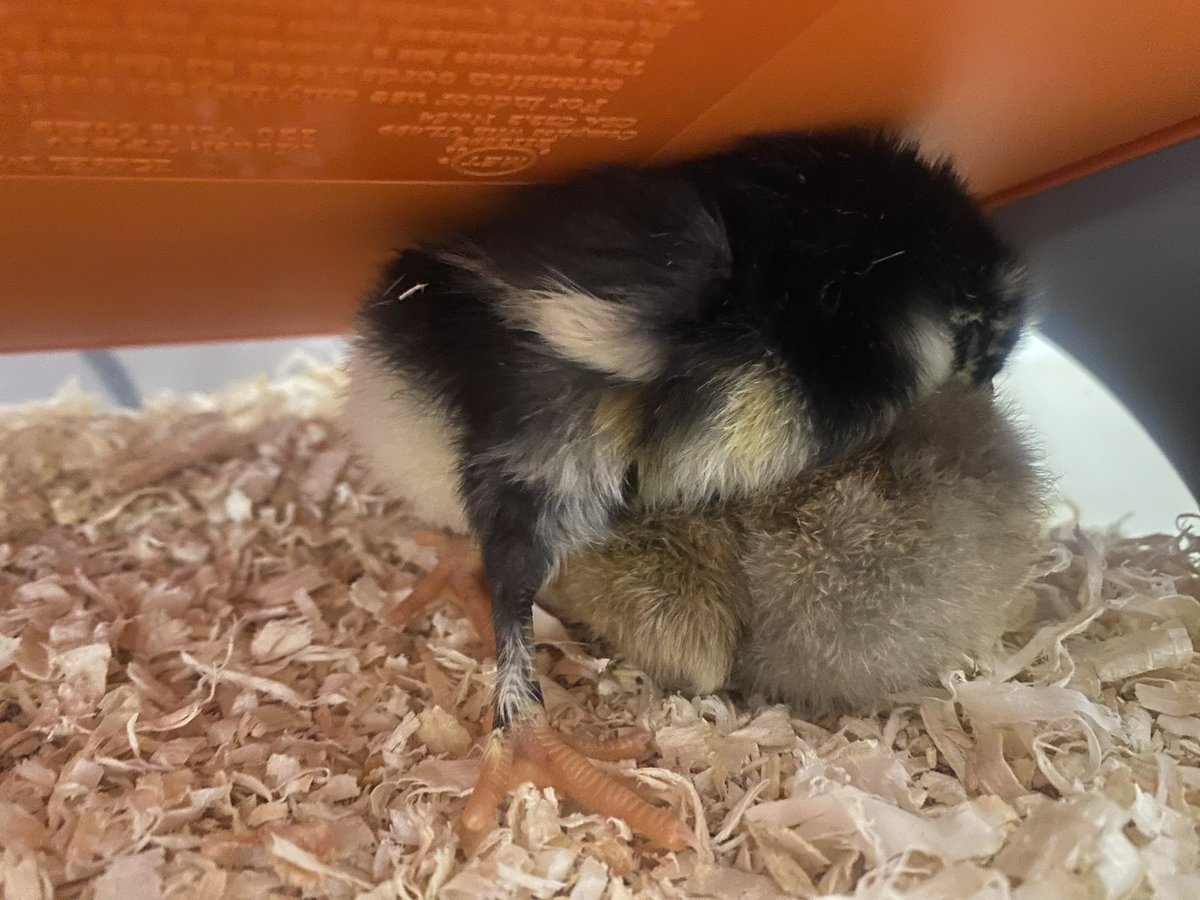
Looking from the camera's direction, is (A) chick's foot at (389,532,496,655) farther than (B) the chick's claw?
Yes

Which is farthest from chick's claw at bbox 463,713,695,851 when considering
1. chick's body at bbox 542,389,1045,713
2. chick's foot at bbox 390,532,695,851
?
chick's body at bbox 542,389,1045,713

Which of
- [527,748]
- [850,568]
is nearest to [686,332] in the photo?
[850,568]

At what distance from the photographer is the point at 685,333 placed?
776 millimetres

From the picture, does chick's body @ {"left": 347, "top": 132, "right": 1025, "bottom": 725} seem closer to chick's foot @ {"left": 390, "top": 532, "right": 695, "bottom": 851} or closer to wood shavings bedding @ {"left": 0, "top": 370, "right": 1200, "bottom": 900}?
chick's foot @ {"left": 390, "top": 532, "right": 695, "bottom": 851}

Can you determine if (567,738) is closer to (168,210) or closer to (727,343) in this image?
(727,343)

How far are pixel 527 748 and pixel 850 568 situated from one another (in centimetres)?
34

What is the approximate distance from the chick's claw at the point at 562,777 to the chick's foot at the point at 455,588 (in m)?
0.23

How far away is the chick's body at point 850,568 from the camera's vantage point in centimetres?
83

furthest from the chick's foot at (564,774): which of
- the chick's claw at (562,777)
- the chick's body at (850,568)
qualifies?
the chick's body at (850,568)

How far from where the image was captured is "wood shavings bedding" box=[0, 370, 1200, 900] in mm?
725

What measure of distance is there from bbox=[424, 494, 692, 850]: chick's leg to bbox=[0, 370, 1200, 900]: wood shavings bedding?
23mm

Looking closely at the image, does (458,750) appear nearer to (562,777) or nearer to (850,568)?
(562,777)

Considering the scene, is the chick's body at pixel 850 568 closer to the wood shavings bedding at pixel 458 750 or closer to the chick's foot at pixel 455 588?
the wood shavings bedding at pixel 458 750

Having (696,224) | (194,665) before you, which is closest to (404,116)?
(696,224)
